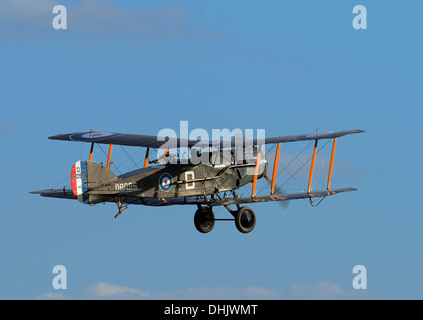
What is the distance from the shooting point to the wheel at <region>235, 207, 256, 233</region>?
37.2m

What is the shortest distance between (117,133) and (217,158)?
3.47m

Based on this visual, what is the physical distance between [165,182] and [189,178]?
3.13 ft

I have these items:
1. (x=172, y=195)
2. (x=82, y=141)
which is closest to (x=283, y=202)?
(x=172, y=195)

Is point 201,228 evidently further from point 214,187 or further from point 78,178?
point 78,178

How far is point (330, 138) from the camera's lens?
1441 inches

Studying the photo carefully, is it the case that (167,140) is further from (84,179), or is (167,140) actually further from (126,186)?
(84,179)

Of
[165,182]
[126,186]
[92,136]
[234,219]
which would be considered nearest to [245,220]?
[234,219]

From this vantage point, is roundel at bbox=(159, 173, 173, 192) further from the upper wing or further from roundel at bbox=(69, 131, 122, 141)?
roundel at bbox=(69, 131, 122, 141)

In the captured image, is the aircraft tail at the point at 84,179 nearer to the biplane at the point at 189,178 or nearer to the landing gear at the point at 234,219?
the biplane at the point at 189,178

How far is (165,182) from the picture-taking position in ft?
117

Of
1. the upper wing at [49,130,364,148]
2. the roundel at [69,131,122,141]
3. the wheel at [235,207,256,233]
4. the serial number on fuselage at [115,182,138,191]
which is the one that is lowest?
the wheel at [235,207,256,233]

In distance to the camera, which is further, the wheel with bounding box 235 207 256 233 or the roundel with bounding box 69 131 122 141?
the wheel with bounding box 235 207 256 233

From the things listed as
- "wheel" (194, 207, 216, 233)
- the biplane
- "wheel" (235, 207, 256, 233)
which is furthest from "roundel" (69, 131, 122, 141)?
"wheel" (235, 207, 256, 233)

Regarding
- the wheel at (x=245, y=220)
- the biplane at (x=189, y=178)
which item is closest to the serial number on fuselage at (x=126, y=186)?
the biplane at (x=189, y=178)
